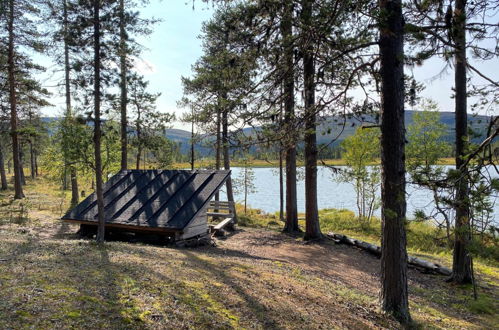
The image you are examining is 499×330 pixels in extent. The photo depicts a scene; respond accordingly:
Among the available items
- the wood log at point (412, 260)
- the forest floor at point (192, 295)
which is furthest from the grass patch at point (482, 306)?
the wood log at point (412, 260)

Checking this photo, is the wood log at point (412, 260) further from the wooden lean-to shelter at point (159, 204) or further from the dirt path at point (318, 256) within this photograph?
the wooden lean-to shelter at point (159, 204)

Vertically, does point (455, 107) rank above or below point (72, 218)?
above

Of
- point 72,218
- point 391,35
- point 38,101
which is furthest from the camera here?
point 38,101

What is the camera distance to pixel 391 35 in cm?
518

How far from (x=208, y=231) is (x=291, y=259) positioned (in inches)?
129

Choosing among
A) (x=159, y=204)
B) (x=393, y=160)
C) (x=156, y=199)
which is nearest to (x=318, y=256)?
(x=159, y=204)

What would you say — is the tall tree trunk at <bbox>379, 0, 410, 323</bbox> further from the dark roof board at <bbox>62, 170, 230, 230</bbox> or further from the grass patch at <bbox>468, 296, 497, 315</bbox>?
the dark roof board at <bbox>62, 170, 230, 230</bbox>

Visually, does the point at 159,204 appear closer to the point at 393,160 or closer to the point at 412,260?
the point at 393,160

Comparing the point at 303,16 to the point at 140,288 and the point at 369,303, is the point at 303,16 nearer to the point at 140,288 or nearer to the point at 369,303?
the point at 140,288

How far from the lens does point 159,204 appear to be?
37.8 feet

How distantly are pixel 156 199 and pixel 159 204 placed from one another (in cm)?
40

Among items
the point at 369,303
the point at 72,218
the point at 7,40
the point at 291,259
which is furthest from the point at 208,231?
the point at 7,40

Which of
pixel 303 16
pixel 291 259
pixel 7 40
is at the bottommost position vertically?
pixel 291 259

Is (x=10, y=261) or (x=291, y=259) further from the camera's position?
(x=291, y=259)
